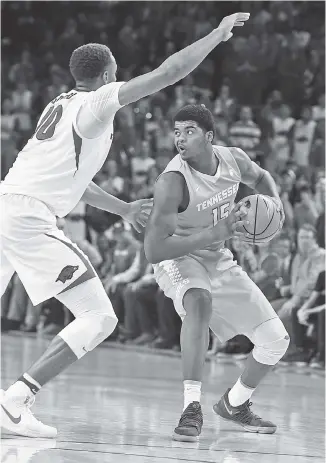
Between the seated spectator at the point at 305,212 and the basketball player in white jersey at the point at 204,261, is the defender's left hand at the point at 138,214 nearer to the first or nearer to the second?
the basketball player in white jersey at the point at 204,261

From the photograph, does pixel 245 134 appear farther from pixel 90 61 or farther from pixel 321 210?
pixel 90 61

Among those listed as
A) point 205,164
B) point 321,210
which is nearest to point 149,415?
point 205,164

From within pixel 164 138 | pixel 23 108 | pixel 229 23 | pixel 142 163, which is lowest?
pixel 229 23

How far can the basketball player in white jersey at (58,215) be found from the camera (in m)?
5.36

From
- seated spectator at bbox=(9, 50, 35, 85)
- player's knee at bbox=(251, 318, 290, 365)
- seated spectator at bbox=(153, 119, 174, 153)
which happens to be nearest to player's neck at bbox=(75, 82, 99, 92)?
player's knee at bbox=(251, 318, 290, 365)

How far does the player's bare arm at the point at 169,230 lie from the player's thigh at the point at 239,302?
51 cm

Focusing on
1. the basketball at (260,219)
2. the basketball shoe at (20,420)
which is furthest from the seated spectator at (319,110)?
the basketball shoe at (20,420)

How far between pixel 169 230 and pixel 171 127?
10.9 m

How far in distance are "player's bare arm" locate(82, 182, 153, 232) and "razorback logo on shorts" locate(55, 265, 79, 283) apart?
0.77 meters

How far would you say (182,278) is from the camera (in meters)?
5.95

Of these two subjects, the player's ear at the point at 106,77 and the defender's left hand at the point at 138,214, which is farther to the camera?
the defender's left hand at the point at 138,214

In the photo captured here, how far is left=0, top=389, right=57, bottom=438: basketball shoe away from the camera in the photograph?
5312mm

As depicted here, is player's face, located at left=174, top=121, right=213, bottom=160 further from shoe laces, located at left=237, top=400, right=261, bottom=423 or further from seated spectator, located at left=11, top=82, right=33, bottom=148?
seated spectator, located at left=11, top=82, right=33, bottom=148

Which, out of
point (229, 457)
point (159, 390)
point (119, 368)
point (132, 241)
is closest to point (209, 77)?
point (132, 241)
